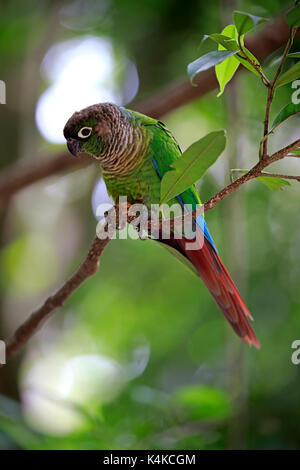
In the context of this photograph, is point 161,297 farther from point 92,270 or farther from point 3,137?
point 92,270

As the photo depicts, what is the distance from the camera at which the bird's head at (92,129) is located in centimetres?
111

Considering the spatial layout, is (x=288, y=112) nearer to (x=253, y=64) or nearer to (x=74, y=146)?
(x=253, y=64)

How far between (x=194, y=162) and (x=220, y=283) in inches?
21.6

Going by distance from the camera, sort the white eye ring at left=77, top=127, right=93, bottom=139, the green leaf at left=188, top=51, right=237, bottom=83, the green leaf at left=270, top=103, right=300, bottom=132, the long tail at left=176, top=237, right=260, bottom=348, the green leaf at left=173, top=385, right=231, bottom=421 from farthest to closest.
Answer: the green leaf at left=173, top=385, right=231, bottom=421
the long tail at left=176, top=237, right=260, bottom=348
the white eye ring at left=77, top=127, right=93, bottom=139
the green leaf at left=270, top=103, right=300, bottom=132
the green leaf at left=188, top=51, right=237, bottom=83

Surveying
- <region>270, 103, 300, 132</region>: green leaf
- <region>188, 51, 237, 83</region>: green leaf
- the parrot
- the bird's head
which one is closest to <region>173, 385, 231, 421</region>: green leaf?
the parrot

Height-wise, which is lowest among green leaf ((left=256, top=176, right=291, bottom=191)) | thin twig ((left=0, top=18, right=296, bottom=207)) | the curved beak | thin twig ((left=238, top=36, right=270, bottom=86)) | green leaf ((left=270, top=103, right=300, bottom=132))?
green leaf ((left=256, top=176, right=291, bottom=191))

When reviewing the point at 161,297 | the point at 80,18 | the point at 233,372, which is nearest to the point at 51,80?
the point at 80,18

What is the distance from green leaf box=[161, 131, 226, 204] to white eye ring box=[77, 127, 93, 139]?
29cm

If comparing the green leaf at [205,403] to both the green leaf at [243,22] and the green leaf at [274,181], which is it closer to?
the green leaf at [274,181]

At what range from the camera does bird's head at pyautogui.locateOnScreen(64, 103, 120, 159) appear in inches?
43.6

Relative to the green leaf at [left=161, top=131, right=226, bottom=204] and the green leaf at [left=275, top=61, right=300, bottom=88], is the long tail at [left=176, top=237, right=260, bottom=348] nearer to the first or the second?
the green leaf at [left=161, top=131, right=226, bottom=204]

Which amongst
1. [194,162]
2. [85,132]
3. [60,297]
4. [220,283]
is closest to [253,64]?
[194,162]

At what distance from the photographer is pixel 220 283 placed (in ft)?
4.32
